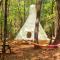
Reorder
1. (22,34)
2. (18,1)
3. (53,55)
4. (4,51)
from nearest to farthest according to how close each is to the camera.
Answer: (53,55) → (4,51) → (22,34) → (18,1)

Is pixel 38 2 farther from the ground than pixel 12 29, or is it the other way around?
pixel 38 2

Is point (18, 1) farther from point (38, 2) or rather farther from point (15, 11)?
point (38, 2)


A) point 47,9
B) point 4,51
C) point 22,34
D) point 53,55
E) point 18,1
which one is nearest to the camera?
point 53,55

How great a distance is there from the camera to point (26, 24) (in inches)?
1219

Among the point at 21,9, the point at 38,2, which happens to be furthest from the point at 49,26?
the point at 38,2

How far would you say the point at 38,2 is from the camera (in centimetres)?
1781

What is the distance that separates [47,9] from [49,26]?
317 centimetres

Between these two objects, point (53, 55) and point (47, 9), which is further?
point (47, 9)

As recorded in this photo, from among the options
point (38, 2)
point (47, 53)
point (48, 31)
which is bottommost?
point (48, 31)

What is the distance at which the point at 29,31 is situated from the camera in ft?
103

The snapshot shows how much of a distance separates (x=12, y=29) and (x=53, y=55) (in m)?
36.9

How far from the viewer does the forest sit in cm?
1202

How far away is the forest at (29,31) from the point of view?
1202 cm

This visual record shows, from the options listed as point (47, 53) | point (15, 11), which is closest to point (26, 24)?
point (15, 11)
